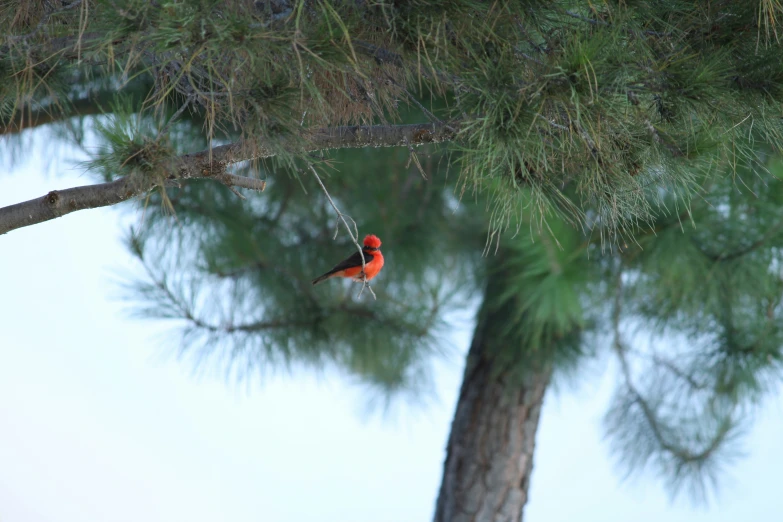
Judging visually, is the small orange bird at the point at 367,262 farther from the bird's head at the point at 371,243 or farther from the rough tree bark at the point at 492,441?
the rough tree bark at the point at 492,441

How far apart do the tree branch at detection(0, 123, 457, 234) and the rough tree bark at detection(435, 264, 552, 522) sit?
1.14 m

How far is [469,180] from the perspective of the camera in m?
0.92

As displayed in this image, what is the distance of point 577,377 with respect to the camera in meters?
2.03

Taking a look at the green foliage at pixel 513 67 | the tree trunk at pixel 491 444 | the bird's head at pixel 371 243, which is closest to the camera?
the green foliage at pixel 513 67

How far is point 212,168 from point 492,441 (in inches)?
47.9

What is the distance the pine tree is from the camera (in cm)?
69

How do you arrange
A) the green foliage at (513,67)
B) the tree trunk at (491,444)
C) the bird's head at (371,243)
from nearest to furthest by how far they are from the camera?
the green foliage at (513,67) < the bird's head at (371,243) < the tree trunk at (491,444)

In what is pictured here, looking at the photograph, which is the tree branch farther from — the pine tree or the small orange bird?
the small orange bird

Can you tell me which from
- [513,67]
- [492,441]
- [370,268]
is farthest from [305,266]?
[513,67]

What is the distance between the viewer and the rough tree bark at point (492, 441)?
170 centimetres

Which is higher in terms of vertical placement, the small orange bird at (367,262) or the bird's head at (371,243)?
the bird's head at (371,243)

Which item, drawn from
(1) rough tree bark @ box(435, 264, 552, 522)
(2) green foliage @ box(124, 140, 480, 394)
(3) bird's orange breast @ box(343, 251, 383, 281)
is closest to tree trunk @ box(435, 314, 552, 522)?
(1) rough tree bark @ box(435, 264, 552, 522)

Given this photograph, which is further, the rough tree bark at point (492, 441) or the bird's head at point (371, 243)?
the rough tree bark at point (492, 441)

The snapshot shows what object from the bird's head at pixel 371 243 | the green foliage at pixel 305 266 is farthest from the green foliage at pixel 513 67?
the green foliage at pixel 305 266
